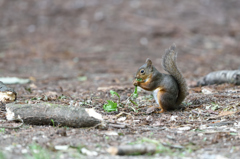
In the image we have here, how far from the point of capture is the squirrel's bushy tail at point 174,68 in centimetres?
397

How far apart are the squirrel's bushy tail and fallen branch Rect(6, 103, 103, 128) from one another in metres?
1.15

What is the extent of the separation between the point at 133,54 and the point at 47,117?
6028 mm

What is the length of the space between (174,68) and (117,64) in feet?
14.8

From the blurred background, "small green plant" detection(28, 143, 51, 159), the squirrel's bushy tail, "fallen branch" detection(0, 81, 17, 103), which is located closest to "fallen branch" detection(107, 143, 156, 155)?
"small green plant" detection(28, 143, 51, 159)

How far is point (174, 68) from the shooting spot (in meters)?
4.00

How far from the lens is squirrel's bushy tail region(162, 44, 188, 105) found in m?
3.97

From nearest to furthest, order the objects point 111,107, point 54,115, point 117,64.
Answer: point 54,115 → point 111,107 → point 117,64

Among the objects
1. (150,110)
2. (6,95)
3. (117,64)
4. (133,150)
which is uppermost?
(117,64)

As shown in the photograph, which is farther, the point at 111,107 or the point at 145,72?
the point at 145,72

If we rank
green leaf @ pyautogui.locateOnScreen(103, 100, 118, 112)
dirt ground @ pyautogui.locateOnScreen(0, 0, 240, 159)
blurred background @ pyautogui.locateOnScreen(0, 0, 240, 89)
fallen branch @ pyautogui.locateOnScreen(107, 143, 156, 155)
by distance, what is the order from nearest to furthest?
fallen branch @ pyautogui.locateOnScreen(107, 143, 156, 155), dirt ground @ pyautogui.locateOnScreen(0, 0, 240, 159), green leaf @ pyautogui.locateOnScreen(103, 100, 118, 112), blurred background @ pyautogui.locateOnScreen(0, 0, 240, 89)

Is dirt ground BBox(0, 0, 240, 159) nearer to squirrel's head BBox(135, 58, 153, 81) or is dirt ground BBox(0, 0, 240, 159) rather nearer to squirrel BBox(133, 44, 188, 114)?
squirrel BBox(133, 44, 188, 114)

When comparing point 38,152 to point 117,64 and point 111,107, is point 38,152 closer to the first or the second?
point 111,107

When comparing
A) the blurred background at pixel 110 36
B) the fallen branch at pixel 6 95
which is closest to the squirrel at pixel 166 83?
the fallen branch at pixel 6 95

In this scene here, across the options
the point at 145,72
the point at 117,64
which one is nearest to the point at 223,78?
the point at 145,72
